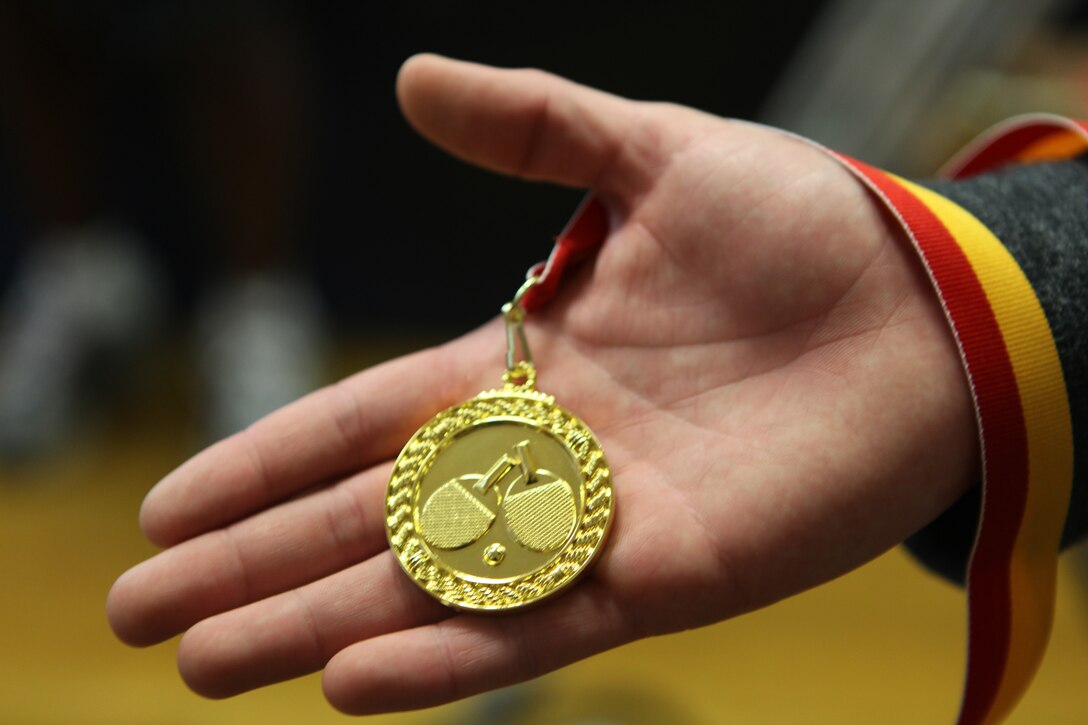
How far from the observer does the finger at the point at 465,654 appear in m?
0.81

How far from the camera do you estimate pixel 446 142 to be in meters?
1.10

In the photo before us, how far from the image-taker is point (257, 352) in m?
2.10

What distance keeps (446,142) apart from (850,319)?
487mm

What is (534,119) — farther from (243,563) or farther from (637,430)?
(243,563)

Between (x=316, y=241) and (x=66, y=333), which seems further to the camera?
(x=316, y=241)

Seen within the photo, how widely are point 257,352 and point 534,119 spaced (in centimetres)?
122

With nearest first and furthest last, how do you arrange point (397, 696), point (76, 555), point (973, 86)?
point (397, 696)
point (76, 555)
point (973, 86)

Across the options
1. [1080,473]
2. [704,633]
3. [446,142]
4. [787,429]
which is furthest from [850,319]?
[704,633]

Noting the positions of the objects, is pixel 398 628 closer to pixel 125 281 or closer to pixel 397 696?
pixel 397 696

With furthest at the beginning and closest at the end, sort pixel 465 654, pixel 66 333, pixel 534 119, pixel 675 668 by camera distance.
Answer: pixel 66 333 < pixel 675 668 < pixel 534 119 < pixel 465 654

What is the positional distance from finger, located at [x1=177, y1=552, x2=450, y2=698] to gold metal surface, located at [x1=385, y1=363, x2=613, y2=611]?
0.04 meters

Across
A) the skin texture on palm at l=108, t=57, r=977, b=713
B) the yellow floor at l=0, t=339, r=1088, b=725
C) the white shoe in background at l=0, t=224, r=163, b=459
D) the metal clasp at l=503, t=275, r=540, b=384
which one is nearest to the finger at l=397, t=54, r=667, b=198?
the skin texture on palm at l=108, t=57, r=977, b=713

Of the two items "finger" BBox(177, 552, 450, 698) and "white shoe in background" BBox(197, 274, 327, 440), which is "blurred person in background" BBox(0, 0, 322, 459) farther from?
"finger" BBox(177, 552, 450, 698)

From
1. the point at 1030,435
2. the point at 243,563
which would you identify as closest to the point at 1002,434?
the point at 1030,435
